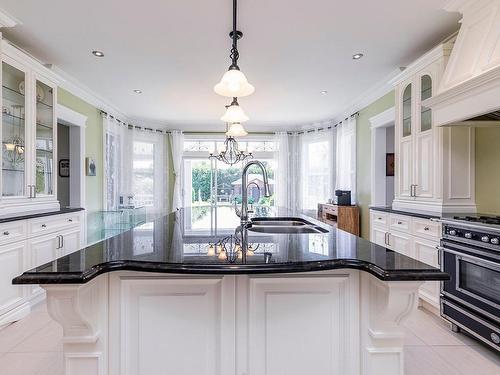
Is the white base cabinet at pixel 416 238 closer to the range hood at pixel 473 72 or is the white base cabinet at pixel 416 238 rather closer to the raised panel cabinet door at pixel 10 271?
the range hood at pixel 473 72

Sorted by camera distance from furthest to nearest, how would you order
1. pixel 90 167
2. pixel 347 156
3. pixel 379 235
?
pixel 347 156
pixel 90 167
pixel 379 235

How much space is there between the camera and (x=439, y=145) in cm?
282

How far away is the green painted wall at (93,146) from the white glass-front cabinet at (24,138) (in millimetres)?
1022

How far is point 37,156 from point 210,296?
3023mm

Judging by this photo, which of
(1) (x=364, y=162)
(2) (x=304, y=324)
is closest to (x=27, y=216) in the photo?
(2) (x=304, y=324)

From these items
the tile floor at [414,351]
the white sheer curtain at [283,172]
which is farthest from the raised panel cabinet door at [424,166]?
the white sheer curtain at [283,172]

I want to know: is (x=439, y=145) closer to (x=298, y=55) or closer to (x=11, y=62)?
(x=298, y=55)

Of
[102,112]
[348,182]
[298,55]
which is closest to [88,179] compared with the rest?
[102,112]

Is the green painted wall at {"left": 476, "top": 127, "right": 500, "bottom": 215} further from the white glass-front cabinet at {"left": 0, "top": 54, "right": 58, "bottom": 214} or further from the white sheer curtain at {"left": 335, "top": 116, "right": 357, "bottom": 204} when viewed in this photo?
the white glass-front cabinet at {"left": 0, "top": 54, "right": 58, "bottom": 214}

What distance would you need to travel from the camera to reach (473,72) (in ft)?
7.34

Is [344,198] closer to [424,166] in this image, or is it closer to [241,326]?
[424,166]

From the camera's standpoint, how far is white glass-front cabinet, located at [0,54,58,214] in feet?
9.01

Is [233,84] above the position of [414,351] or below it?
above

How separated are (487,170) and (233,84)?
2475mm
